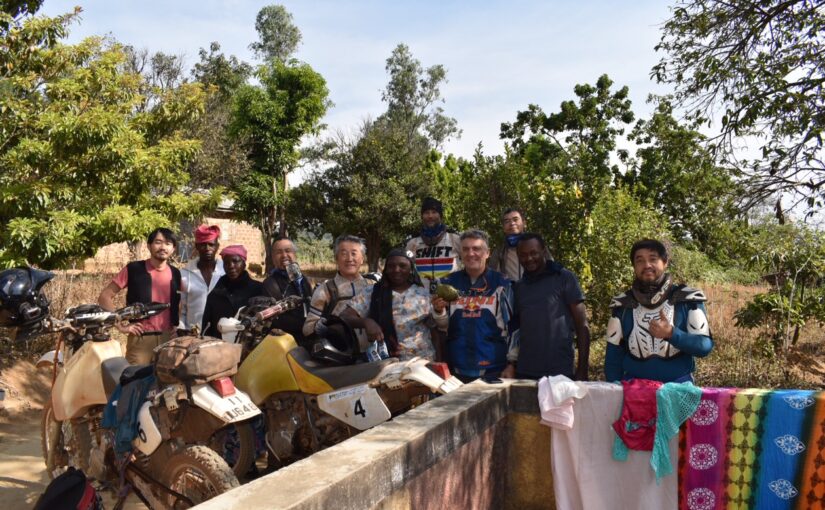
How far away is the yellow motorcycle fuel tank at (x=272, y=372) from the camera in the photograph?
3703 millimetres

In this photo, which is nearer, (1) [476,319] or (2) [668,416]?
(2) [668,416]

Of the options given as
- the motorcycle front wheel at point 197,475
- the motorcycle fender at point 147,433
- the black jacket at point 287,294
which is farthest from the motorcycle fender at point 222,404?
the black jacket at point 287,294

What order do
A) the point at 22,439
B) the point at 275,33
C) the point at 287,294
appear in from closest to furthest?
1. the point at 287,294
2. the point at 22,439
3. the point at 275,33

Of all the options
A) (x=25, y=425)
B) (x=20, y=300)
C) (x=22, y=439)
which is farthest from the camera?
(x=25, y=425)

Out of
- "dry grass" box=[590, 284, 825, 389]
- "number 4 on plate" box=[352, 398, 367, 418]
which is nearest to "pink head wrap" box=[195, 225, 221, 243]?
"number 4 on plate" box=[352, 398, 367, 418]

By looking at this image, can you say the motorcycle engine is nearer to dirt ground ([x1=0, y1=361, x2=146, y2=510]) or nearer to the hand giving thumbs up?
dirt ground ([x1=0, y1=361, x2=146, y2=510])

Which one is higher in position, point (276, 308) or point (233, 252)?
point (233, 252)

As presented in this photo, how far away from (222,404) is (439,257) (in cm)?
229

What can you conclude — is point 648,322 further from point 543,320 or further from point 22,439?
point 22,439

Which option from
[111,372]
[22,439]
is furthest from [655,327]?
[22,439]

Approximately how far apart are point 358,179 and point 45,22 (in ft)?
46.7

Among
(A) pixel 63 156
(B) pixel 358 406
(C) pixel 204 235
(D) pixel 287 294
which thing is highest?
(A) pixel 63 156

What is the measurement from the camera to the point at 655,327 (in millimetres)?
3170

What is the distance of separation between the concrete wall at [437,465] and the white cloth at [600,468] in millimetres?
132
